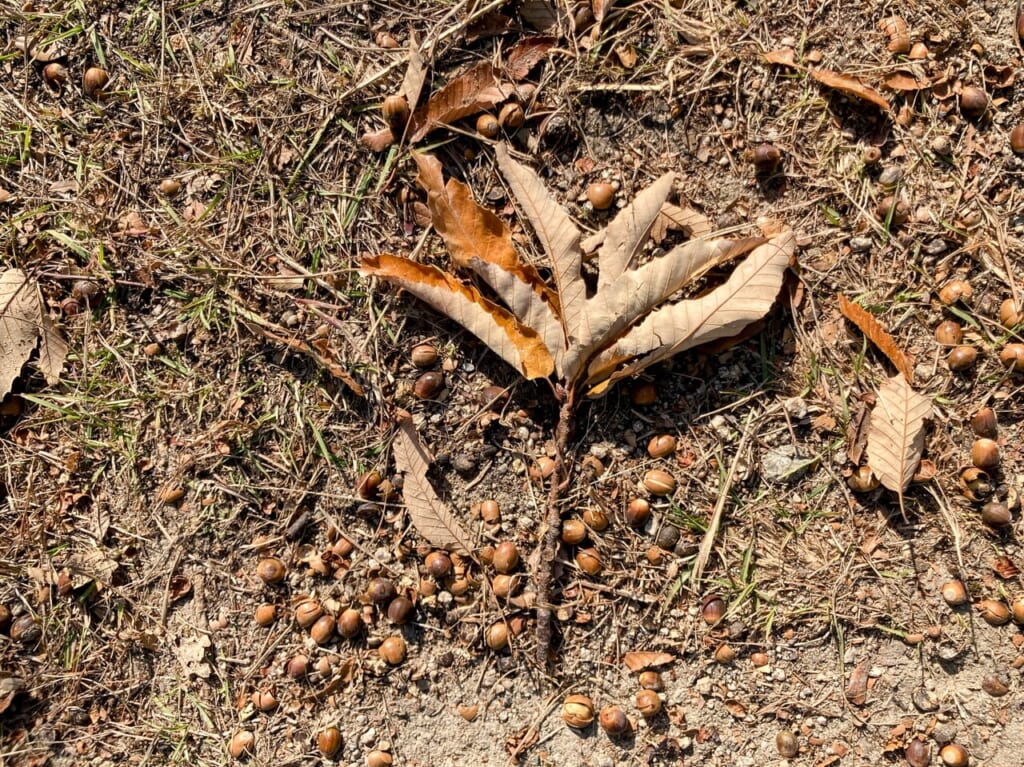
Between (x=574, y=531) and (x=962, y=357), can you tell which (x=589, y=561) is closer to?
(x=574, y=531)

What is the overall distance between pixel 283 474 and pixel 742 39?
2357mm

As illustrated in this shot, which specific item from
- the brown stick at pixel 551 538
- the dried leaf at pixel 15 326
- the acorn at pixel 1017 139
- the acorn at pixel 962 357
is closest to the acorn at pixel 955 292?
the acorn at pixel 962 357

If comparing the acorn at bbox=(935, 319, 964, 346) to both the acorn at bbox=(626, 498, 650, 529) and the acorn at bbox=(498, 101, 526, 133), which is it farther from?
the acorn at bbox=(498, 101, 526, 133)

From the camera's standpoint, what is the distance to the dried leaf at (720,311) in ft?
8.01

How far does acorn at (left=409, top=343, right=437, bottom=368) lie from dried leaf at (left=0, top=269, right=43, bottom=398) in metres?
1.51

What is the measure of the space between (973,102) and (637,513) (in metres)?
1.89

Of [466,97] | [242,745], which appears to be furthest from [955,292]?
[242,745]

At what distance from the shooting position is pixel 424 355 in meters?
2.71

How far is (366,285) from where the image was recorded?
9.05 feet

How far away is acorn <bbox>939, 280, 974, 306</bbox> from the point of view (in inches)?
102

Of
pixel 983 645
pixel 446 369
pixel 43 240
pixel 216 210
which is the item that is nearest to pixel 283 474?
pixel 446 369

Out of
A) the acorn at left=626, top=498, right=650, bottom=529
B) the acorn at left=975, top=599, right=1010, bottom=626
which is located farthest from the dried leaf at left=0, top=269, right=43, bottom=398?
the acorn at left=975, top=599, right=1010, bottom=626

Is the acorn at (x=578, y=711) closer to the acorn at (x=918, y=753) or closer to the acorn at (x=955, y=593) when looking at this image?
the acorn at (x=918, y=753)

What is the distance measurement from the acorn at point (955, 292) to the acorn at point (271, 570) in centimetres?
261
